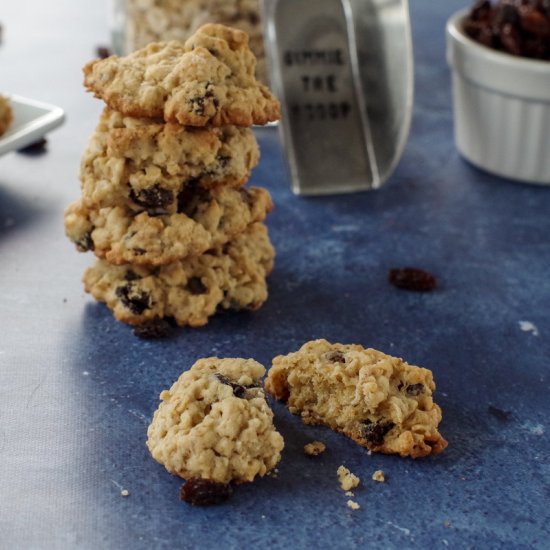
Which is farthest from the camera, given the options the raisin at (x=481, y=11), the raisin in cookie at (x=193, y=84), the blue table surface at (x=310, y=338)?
the raisin at (x=481, y=11)

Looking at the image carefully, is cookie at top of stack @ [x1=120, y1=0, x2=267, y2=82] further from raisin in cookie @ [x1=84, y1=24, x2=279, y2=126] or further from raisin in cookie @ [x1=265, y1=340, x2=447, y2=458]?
raisin in cookie @ [x1=265, y1=340, x2=447, y2=458]

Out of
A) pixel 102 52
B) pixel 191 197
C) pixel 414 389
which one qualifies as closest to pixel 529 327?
pixel 414 389

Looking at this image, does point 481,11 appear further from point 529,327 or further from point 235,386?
point 235,386

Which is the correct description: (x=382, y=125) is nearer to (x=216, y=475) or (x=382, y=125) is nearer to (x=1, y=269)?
(x=1, y=269)

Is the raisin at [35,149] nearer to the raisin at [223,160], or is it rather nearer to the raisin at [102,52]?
the raisin at [102,52]

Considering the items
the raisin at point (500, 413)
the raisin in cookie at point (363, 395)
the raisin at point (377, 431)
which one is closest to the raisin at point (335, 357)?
the raisin in cookie at point (363, 395)

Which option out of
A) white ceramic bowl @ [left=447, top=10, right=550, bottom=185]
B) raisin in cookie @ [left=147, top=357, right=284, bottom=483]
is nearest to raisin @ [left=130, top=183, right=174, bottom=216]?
raisin in cookie @ [left=147, top=357, right=284, bottom=483]
